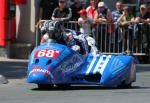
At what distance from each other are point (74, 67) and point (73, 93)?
0.90 m

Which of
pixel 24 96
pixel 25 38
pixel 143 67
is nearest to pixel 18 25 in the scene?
pixel 25 38

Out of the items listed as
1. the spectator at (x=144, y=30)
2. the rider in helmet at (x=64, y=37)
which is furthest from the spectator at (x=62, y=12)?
the rider in helmet at (x=64, y=37)

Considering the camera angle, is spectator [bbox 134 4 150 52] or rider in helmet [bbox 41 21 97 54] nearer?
rider in helmet [bbox 41 21 97 54]

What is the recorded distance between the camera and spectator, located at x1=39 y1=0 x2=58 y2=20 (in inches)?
837

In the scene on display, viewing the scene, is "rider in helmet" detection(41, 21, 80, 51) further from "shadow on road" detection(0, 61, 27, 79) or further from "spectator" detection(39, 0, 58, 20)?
"spectator" detection(39, 0, 58, 20)

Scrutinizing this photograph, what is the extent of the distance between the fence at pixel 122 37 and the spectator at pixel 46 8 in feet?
2.21

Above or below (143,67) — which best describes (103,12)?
above

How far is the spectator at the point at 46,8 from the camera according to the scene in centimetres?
2127

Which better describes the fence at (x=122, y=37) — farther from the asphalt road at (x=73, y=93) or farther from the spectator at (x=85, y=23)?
the asphalt road at (x=73, y=93)

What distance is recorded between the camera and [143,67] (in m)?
19.5

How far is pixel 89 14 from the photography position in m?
20.9

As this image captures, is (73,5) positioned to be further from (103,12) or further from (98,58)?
(98,58)

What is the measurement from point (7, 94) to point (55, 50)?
144 cm

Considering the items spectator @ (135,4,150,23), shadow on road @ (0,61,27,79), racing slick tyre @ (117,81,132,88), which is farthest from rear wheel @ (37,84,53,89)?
spectator @ (135,4,150,23)
